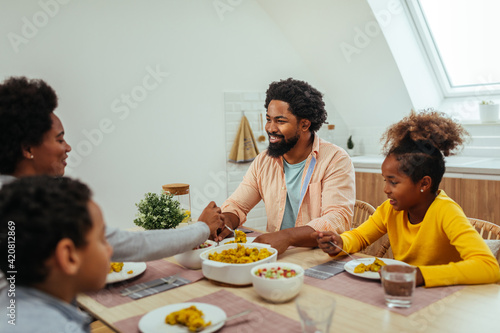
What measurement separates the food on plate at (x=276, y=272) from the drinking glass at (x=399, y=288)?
0.26m

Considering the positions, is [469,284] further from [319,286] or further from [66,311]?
[66,311]

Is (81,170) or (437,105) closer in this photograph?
(81,170)

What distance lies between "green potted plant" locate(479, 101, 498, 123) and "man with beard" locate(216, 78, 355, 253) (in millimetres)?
1804

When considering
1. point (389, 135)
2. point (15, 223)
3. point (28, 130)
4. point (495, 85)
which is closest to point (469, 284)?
point (389, 135)

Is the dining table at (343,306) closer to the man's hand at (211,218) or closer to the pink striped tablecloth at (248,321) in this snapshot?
the pink striped tablecloth at (248,321)

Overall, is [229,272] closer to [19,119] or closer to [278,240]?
[278,240]

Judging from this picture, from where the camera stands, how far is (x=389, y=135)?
5.68 ft

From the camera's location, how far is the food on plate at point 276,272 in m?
1.25

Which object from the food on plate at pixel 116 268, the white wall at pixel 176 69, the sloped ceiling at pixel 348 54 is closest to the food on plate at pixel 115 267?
the food on plate at pixel 116 268

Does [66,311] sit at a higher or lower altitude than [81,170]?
lower

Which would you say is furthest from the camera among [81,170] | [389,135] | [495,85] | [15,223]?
[495,85]

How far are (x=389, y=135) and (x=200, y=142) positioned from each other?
6.70 ft

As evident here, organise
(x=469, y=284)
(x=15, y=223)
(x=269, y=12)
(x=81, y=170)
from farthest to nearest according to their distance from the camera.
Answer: (x=269, y=12) < (x=81, y=170) < (x=469, y=284) < (x=15, y=223)

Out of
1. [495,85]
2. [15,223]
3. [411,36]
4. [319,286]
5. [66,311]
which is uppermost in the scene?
[411,36]
